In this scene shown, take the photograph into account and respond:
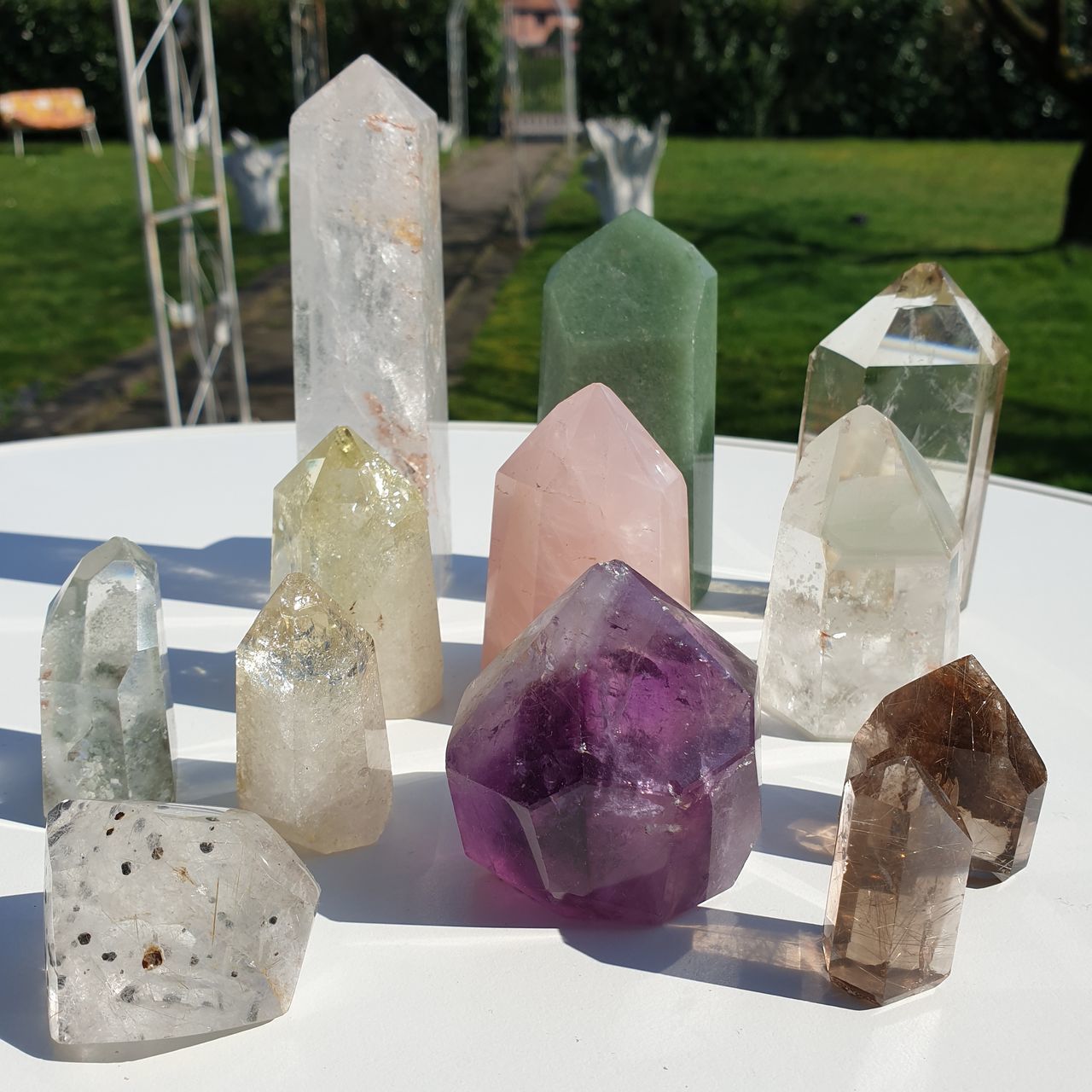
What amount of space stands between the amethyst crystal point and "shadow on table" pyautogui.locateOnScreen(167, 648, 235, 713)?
347 millimetres

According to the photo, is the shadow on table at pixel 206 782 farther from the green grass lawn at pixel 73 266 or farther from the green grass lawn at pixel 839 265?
the green grass lawn at pixel 73 266

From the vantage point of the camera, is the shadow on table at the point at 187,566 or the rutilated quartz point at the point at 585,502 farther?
the shadow on table at the point at 187,566

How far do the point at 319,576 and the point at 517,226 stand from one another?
5367mm

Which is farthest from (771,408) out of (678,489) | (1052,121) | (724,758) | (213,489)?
(1052,121)

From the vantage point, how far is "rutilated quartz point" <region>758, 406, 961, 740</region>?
3.26 ft

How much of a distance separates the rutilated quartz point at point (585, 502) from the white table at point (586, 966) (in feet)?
0.53

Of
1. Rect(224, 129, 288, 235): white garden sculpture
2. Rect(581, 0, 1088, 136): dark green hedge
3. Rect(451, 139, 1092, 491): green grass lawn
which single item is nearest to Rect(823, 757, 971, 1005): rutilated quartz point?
Rect(451, 139, 1092, 491): green grass lawn

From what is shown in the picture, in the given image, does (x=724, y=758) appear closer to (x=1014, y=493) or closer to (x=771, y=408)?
(x=1014, y=493)

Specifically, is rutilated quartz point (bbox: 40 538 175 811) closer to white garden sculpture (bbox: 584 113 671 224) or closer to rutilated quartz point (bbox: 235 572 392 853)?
rutilated quartz point (bbox: 235 572 392 853)

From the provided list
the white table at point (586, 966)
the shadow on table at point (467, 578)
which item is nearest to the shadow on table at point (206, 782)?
the white table at point (586, 966)

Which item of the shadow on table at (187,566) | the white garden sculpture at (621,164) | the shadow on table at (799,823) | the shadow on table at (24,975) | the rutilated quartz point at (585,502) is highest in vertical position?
the rutilated quartz point at (585,502)

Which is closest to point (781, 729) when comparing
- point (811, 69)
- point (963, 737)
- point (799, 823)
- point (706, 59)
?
point (799, 823)

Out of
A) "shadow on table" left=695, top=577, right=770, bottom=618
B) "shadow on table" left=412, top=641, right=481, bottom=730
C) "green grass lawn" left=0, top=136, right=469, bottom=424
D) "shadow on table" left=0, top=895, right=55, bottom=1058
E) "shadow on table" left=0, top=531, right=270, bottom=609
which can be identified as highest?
"shadow on table" left=0, top=895, right=55, bottom=1058

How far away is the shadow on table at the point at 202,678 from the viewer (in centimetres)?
111
